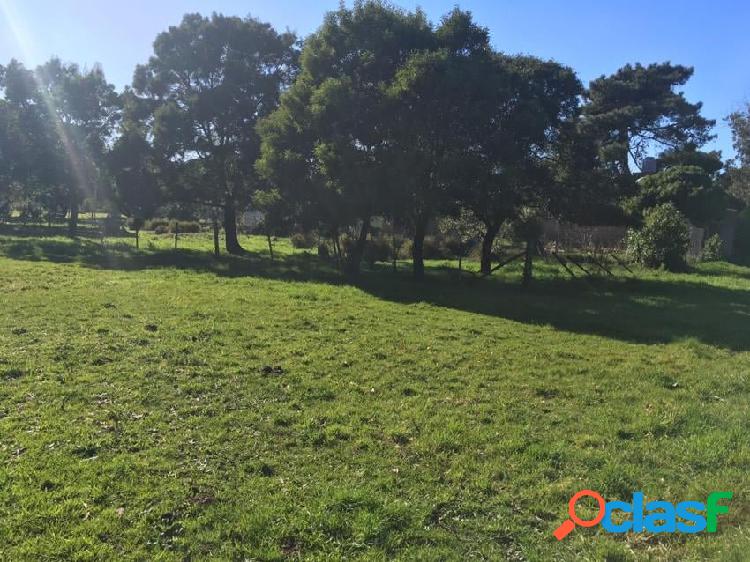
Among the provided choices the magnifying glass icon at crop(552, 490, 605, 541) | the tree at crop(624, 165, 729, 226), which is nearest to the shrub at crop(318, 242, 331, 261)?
the tree at crop(624, 165, 729, 226)

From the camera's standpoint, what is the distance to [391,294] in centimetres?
1536

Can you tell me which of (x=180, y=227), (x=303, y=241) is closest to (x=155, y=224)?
(x=180, y=227)

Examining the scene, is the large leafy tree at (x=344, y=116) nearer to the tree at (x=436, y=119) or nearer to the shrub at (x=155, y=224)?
the tree at (x=436, y=119)

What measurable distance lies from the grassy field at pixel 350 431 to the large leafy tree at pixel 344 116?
18.6ft

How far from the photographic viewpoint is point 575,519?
12.6 feet

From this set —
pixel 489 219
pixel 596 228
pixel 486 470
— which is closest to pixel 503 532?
pixel 486 470

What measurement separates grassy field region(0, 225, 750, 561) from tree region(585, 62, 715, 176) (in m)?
34.1

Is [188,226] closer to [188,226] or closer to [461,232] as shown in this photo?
[188,226]

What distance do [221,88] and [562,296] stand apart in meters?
20.8

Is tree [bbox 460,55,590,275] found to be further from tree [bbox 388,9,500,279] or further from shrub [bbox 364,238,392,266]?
shrub [bbox 364,238,392,266]

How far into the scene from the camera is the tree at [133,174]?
26.8 m

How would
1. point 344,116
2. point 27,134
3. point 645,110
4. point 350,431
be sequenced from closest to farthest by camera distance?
point 350,431 → point 344,116 → point 27,134 → point 645,110

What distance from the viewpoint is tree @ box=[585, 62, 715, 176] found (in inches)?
1606

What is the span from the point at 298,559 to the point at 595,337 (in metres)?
8.40
